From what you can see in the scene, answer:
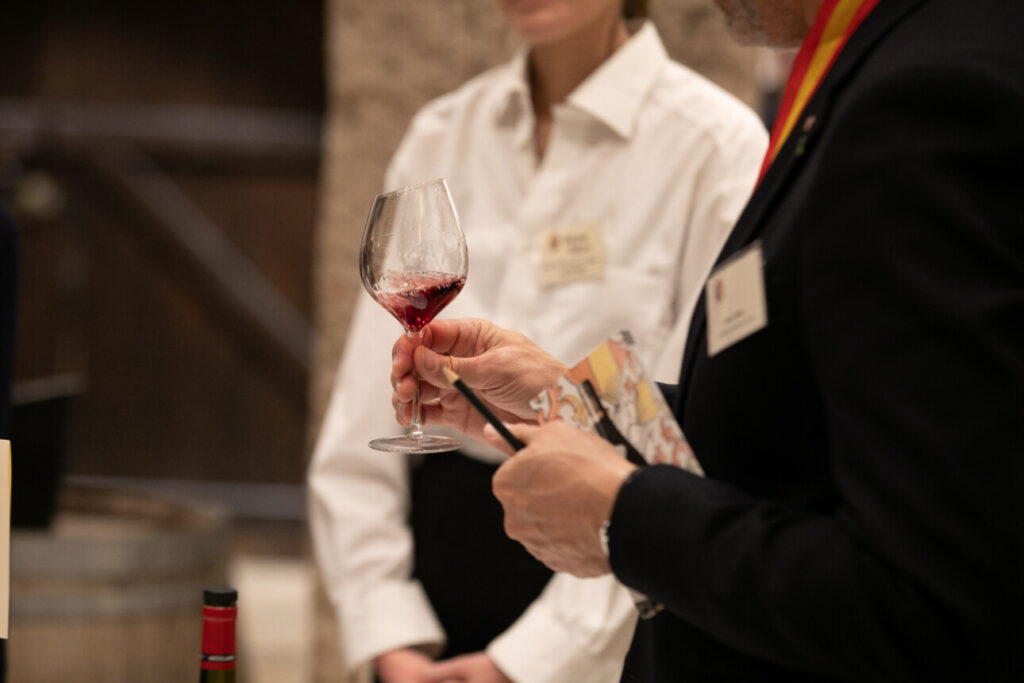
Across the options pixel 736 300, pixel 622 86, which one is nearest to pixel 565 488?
pixel 736 300

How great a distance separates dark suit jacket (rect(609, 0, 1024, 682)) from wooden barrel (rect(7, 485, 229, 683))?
4.89ft

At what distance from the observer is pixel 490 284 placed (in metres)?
1.82

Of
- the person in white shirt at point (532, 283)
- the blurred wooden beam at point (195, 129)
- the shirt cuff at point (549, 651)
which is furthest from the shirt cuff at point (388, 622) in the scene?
the blurred wooden beam at point (195, 129)

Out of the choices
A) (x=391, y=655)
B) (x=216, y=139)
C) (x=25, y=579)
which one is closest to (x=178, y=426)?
(x=216, y=139)

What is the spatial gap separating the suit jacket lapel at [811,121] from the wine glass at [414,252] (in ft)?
1.14

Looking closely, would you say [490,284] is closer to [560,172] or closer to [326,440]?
[560,172]

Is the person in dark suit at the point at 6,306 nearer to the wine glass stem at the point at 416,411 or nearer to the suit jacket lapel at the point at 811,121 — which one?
the wine glass stem at the point at 416,411

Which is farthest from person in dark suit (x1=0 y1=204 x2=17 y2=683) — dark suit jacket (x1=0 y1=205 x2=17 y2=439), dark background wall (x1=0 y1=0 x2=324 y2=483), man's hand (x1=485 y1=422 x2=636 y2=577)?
dark background wall (x1=0 y1=0 x2=324 y2=483)

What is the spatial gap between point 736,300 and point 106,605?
1577mm

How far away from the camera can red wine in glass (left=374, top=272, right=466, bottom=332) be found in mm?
1201

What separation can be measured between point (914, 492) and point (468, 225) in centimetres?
122

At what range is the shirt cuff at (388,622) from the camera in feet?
5.84

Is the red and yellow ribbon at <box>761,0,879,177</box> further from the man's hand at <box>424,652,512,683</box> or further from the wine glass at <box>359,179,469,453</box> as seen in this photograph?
the man's hand at <box>424,652,512,683</box>

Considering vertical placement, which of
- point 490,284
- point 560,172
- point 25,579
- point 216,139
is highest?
point 216,139
